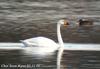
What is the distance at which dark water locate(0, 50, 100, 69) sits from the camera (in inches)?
426

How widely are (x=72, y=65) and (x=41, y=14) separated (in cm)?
1459

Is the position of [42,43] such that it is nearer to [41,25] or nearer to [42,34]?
[42,34]

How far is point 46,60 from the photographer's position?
11.7 metres

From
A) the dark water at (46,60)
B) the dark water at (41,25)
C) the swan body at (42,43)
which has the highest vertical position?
the dark water at (41,25)

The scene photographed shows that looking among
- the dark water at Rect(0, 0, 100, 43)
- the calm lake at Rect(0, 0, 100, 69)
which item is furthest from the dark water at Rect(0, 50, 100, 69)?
the dark water at Rect(0, 0, 100, 43)

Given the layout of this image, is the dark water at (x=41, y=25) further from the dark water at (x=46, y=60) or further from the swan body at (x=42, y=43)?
the dark water at (x=46, y=60)

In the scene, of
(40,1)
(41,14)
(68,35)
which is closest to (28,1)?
(40,1)

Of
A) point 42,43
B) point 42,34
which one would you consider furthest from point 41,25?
point 42,43

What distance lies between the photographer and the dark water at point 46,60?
1082cm

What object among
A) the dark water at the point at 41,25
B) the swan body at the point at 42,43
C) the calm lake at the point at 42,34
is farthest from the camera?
the dark water at the point at 41,25

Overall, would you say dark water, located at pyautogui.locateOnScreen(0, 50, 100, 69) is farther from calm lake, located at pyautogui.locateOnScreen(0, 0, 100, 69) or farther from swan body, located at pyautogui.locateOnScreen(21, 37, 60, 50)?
swan body, located at pyautogui.locateOnScreen(21, 37, 60, 50)

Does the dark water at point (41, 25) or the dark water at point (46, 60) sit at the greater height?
the dark water at point (41, 25)

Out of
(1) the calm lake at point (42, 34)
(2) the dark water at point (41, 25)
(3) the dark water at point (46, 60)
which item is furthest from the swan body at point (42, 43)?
(2) the dark water at point (41, 25)

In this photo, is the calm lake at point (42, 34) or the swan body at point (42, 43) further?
the swan body at point (42, 43)
